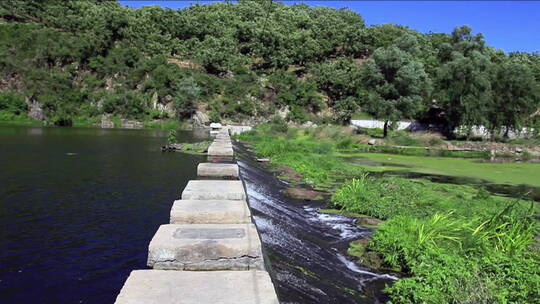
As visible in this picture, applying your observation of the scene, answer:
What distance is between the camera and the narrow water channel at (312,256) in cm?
671

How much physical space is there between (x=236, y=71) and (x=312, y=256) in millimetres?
90141

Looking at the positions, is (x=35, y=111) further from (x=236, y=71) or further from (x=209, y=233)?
(x=209, y=233)

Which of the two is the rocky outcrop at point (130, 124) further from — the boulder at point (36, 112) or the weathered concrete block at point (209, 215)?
the weathered concrete block at point (209, 215)

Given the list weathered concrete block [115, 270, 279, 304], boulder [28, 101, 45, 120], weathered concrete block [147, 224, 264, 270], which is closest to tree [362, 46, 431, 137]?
weathered concrete block [147, 224, 264, 270]

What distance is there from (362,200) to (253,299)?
424 inches

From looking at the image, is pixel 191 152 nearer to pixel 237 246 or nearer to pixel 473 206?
pixel 473 206

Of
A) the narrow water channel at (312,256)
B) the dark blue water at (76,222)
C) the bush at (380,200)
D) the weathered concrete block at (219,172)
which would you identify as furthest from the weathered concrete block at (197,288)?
the bush at (380,200)

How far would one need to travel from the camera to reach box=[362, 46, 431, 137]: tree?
52094 mm

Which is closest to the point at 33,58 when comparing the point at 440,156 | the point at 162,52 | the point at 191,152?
the point at 162,52

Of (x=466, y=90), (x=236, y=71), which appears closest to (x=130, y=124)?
(x=236, y=71)

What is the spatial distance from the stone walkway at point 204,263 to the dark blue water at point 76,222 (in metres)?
3.05

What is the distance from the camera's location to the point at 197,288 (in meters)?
3.58

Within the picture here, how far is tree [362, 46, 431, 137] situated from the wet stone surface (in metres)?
50.1

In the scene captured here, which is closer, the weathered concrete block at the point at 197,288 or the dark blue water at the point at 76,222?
the weathered concrete block at the point at 197,288
